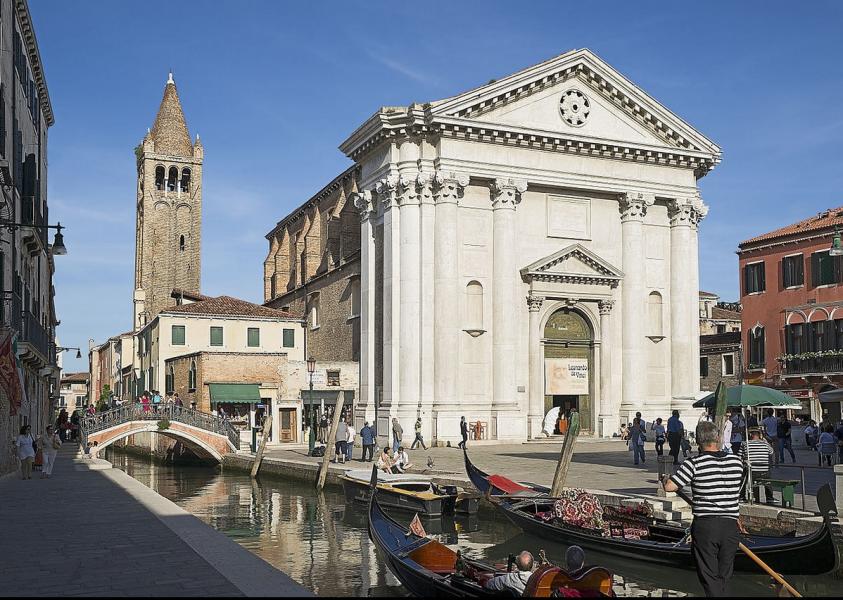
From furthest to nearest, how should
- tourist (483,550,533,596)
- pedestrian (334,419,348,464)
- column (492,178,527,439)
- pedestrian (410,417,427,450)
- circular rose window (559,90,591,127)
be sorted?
1. circular rose window (559,90,591,127)
2. column (492,178,527,439)
3. pedestrian (410,417,427,450)
4. pedestrian (334,419,348,464)
5. tourist (483,550,533,596)

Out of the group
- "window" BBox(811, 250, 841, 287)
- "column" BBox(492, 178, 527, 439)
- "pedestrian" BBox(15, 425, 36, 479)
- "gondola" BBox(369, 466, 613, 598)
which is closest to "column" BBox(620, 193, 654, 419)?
"column" BBox(492, 178, 527, 439)

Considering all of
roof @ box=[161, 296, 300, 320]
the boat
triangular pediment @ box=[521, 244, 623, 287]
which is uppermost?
triangular pediment @ box=[521, 244, 623, 287]

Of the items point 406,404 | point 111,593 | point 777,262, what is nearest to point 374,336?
point 406,404

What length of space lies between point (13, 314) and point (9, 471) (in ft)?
15.4

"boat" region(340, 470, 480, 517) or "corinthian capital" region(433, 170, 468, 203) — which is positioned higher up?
"corinthian capital" region(433, 170, 468, 203)

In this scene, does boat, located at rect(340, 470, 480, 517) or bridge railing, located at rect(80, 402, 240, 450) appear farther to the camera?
bridge railing, located at rect(80, 402, 240, 450)

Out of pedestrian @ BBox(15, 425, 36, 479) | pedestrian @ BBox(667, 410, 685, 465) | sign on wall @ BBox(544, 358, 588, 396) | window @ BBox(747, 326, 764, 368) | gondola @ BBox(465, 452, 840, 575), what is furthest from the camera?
window @ BBox(747, 326, 764, 368)

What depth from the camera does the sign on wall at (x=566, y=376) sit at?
31984 millimetres

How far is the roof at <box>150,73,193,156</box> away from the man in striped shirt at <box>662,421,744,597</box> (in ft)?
210

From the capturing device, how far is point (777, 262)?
39906mm

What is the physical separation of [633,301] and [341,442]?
12.7 m

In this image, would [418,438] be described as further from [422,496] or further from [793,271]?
[793,271]

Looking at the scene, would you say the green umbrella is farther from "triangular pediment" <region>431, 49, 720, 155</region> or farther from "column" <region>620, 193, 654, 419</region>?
"triangular pediment" <region>431, 49, 720, 155</region>

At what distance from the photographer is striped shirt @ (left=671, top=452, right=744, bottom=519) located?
7.22m
